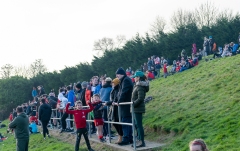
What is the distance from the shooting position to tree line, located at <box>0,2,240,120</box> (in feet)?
127

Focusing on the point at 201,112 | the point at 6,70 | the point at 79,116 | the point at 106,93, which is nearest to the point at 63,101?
the point at 106,93

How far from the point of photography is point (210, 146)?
32.1ft

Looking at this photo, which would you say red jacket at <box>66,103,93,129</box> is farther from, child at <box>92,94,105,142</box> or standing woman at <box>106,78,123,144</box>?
standing woman at <box>106,78,123,144</box>

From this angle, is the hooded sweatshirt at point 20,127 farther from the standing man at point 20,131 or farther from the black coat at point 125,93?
the black coat at point 125,93

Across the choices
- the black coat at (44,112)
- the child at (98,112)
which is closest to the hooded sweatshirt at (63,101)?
the black coat at (44,112)

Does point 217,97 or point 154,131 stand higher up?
point 217,97

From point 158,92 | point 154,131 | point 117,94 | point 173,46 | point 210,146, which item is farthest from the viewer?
point 173,46

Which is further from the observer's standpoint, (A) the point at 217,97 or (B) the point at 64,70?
(B) the point at 64,70

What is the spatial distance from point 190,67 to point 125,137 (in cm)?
1567

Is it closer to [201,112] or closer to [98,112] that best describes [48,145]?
[98,112]

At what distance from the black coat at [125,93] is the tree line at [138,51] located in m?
27.7

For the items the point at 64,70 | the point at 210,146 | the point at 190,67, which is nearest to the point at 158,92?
the point at 190,67

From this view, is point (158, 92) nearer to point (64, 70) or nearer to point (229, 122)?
point (229, 122)

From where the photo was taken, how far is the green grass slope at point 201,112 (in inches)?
416
